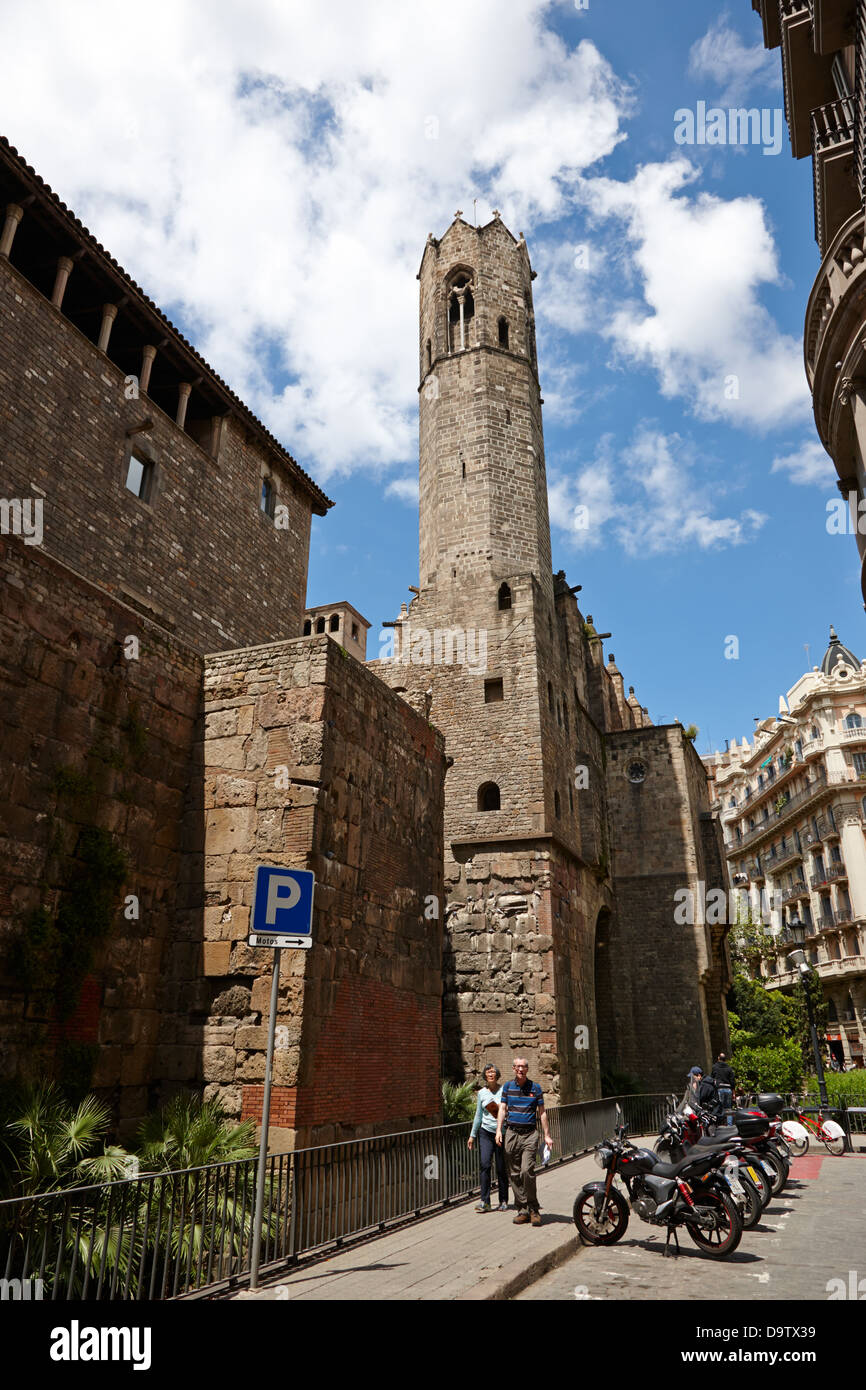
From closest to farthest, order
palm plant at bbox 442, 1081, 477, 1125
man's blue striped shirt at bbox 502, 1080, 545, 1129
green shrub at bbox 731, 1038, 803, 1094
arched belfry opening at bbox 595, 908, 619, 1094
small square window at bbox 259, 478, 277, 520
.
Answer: man's blue striped shirt at bbox 502, 1080, 545, 1129 < palm plant at bbox 442, 1081, 477, 1125 < small square window at bbox 259, 478, 277, 520 < arched belfry opening at bbox 595, 908, 619, 1094 < green shrub at bbox 731, 1038, 803, 1094

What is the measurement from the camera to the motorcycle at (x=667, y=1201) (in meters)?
7.46

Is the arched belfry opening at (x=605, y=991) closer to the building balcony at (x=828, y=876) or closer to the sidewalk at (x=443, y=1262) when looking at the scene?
the sidewalk at (x=443, y=1262)

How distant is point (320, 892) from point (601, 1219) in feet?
14.5

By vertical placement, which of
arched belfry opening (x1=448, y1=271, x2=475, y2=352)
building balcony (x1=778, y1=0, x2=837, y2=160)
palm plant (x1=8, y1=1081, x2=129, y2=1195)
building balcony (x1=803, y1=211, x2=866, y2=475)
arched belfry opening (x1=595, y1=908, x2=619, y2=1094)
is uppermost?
arched belfry opening (x1=448, y1=271, x2=475, y2=352)

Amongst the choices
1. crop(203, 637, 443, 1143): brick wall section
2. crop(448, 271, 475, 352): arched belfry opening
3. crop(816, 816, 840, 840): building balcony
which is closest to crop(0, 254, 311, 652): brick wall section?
crop(203, 637, 443, 1143): brick wall section

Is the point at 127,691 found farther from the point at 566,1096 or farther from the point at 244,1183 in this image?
the point at 566,1096

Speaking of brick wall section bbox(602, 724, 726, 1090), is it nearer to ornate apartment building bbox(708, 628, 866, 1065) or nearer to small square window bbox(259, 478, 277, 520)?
ornate apartment building bbox(708, 628, 866, 1065)

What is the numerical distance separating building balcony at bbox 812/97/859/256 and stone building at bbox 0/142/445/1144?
11.0 m

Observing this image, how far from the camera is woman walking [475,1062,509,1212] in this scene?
956 centimetres

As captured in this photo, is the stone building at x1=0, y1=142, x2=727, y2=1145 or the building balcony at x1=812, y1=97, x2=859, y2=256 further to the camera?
the building balcony at x1=812, y1=97, x2=859, y2=256

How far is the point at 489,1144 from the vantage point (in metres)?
9.80

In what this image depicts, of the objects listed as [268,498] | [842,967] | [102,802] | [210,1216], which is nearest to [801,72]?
[268,498]

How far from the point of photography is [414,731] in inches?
516
